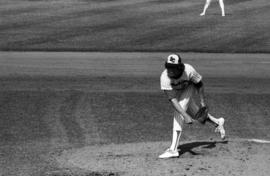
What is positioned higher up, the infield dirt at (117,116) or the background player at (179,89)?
the background player at (179,89)

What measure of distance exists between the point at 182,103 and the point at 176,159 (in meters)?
0.93

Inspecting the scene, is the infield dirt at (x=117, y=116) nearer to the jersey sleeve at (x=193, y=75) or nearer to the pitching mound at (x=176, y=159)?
the pitching mound at (x=176, y=159)

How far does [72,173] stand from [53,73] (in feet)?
38.8

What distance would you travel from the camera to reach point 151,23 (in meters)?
36.8

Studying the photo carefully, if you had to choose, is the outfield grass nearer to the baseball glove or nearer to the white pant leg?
the baseball glove

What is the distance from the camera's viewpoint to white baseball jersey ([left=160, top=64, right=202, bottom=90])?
1312 centimetres

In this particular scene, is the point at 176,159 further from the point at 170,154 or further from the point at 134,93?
the point at 134,93

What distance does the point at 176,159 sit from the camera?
1348cm

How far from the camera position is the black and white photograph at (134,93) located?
13319 mm

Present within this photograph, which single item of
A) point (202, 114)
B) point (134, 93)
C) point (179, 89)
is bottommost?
point (134, 93)

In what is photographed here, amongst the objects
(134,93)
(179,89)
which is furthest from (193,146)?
(134,93)

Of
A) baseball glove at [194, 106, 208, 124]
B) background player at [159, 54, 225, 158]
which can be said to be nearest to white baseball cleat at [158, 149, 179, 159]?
background player at [159, 54, 225, 158]

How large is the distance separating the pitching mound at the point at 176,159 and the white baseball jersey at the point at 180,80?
47.4 inches

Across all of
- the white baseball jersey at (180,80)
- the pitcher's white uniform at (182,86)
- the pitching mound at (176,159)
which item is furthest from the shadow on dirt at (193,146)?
the white baseball jersey at (180,80)
